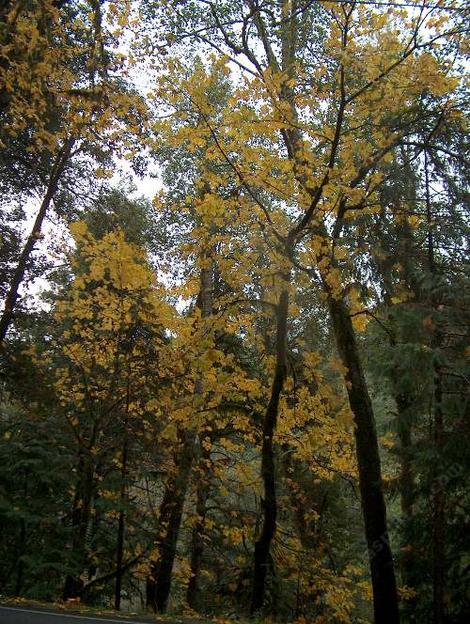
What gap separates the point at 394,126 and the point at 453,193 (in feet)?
6.05

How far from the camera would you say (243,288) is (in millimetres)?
8281

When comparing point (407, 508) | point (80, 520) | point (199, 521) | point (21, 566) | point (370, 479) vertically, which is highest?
point (407, 508)

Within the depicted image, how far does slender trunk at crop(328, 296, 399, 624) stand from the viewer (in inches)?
249

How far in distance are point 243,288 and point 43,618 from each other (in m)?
5.18

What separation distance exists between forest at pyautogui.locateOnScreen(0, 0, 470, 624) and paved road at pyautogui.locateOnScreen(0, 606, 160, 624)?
6.13 ft

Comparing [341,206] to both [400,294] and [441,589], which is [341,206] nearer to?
[400,294]

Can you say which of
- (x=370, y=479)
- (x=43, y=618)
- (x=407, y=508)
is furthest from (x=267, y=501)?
(x=407, y=508)

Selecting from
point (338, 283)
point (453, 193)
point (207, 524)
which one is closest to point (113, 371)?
point (207, 524)

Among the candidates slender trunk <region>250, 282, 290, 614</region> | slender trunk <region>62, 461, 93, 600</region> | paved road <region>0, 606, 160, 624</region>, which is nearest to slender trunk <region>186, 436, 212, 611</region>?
slender trunk <region>250, 282, 290, 614</region>

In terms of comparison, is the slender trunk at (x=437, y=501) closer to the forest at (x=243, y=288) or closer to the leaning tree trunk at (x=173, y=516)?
the forest at (x=243, y=288)

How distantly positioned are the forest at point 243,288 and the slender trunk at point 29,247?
0.06m

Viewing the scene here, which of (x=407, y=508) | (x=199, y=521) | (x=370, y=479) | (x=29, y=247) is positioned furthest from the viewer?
(x=407, y=508)

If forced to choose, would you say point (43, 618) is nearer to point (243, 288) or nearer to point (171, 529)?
point (171, 529)

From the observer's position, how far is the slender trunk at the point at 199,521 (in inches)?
347
